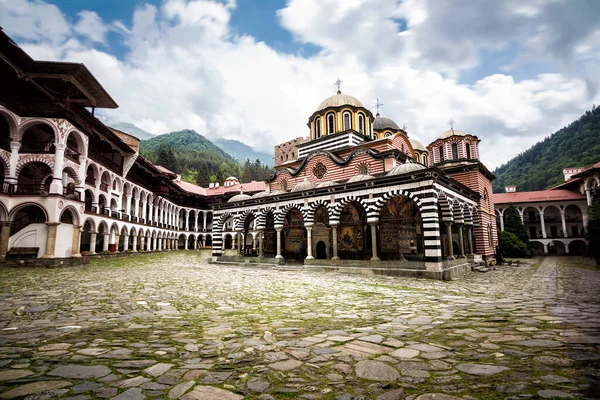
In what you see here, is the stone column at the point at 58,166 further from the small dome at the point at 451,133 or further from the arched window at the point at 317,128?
the small dome at the point at 451,133

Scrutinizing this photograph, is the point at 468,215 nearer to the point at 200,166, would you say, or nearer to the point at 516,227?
the point at 516,227

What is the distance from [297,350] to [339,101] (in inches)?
893

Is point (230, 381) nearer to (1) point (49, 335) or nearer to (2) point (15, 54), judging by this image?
(1) point (49, 335)

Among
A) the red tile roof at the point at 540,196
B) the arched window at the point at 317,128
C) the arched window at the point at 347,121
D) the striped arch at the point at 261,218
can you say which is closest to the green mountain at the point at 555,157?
the red tile roof at the point at 540,196

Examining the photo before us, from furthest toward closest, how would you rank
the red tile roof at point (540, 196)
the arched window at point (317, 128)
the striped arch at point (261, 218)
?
the red tile roof at point (540, 196)
the arched window at point (317, 128)
the striped arch at point (261, 218)

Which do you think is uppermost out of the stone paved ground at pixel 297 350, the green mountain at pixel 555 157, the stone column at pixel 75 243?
the green mountain at pixel 555 157

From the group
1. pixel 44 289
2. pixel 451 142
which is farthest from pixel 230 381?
pixel 451 142

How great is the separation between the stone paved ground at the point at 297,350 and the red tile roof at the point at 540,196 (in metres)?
39.3

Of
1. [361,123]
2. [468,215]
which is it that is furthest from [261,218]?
[468,215]

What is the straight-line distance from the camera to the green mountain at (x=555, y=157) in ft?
192

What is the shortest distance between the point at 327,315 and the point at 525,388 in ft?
10.4

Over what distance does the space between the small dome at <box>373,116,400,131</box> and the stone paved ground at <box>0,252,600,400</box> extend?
1022 inches

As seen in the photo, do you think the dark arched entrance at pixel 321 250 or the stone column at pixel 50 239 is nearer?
the stone column at pixel 50 239

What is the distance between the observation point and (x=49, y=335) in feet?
12.8
